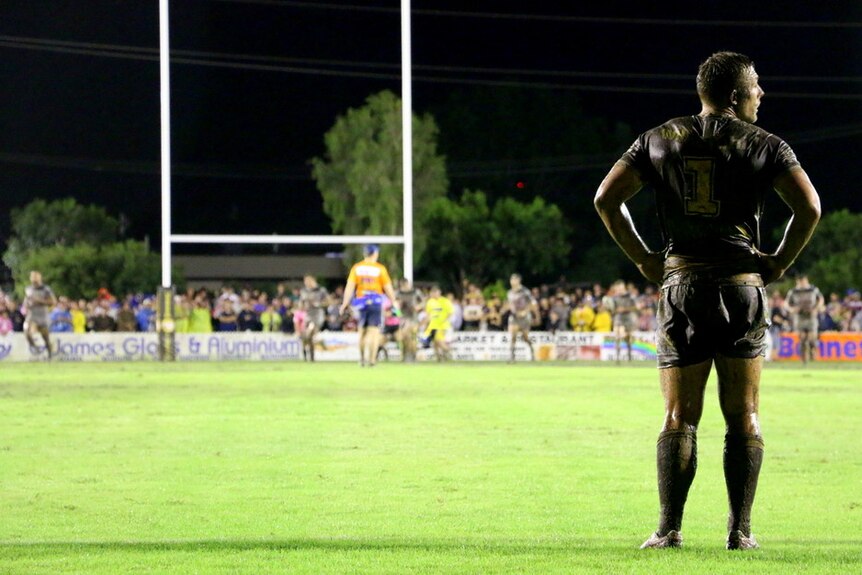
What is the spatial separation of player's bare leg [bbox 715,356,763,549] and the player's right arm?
41cm

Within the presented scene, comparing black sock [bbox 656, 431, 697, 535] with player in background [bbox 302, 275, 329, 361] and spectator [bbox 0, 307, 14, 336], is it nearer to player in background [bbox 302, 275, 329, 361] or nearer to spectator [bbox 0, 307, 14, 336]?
player in background [bbox 302, 275, 329, 361]

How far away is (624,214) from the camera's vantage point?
22.4ft

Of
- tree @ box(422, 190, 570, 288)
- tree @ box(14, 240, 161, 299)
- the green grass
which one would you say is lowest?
the green grass

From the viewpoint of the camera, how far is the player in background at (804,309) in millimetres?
34969

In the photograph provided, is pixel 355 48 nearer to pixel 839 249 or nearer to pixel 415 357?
pixel 839 249

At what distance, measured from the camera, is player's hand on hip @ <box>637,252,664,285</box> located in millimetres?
6871

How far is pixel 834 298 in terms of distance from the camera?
135 feet

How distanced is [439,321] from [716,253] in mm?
30392

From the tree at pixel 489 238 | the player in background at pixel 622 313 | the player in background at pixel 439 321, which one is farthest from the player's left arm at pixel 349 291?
the tree at pixel 489 238

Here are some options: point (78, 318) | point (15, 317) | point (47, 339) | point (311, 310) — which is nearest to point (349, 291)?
point (311, 310)

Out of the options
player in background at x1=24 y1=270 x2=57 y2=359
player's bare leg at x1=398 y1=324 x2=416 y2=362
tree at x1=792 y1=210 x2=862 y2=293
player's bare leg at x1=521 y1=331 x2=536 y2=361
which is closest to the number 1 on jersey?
player in background at x1=24 y1=270 x2=57 y2=359

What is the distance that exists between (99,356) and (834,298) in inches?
753

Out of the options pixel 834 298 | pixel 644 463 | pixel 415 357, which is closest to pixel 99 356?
pixel 415 357

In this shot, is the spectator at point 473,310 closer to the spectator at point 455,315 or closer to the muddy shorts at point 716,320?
the spectator at point 455,315
